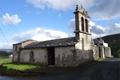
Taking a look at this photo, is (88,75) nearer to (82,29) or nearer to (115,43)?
(82,29)

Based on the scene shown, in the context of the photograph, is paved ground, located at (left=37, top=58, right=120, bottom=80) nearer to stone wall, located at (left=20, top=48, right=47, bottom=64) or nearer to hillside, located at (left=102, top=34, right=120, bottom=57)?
stone wall, located at (left=20, top=48, right=47, bottom=64)

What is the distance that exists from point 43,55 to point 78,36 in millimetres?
6545

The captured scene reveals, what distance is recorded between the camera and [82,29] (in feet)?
109

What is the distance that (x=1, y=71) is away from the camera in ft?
92.2

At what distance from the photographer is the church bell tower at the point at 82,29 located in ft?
104

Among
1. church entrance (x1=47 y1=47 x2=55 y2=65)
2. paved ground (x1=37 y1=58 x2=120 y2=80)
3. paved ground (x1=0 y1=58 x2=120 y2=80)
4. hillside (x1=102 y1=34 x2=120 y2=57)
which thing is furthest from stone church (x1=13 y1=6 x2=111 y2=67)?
hillside (x1=102 y1=34 x2=120 y2=57)

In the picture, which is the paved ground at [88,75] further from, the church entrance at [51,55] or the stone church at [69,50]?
the church entrance at [51,55]

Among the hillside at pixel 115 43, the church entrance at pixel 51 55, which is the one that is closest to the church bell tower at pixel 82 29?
the church entrance at pixel 51 55

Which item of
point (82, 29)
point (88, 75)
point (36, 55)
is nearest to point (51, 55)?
point (36, 55)

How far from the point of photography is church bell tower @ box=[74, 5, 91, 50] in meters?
31.6

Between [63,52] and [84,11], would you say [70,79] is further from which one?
[84,11]

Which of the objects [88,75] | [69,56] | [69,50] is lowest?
[88,75]

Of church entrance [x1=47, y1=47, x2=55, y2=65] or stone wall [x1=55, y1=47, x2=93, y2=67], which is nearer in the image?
stone wall [x1=55, y1=47, x2=93, y2=67]

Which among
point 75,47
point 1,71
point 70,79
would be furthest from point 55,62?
point 70,79
